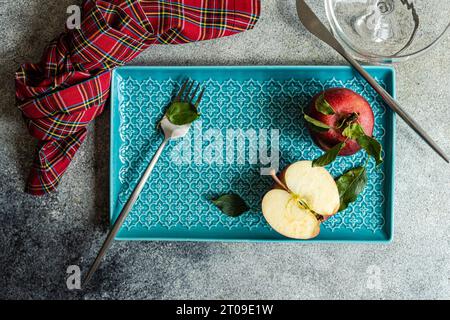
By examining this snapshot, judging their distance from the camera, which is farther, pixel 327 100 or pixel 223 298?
pixel 223 298

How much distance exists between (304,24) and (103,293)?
47cm

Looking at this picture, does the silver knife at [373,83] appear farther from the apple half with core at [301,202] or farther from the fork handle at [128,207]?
the fork handle at [128,207]

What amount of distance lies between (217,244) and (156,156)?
0.50 feet

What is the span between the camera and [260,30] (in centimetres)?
58

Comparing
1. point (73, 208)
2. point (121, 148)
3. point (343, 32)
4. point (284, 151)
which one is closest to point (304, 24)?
point (343, 32)

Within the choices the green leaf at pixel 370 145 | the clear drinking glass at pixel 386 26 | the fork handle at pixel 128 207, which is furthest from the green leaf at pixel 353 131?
the fork handle at pixel 128 207

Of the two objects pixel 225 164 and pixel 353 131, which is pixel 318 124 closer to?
pixel 353 131

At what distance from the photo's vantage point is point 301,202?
1.71 feet

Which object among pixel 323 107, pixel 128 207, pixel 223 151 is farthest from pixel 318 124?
pixel 128 207

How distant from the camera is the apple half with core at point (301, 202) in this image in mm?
519

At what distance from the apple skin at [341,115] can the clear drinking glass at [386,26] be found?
0.08 m

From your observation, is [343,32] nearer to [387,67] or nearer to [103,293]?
[387,67]

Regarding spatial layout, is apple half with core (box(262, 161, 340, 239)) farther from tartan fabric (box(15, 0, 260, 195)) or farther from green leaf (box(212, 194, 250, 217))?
tartan fabric (box(15, 0, 260, 195))

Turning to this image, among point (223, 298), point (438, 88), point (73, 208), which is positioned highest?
point (438, 88)
